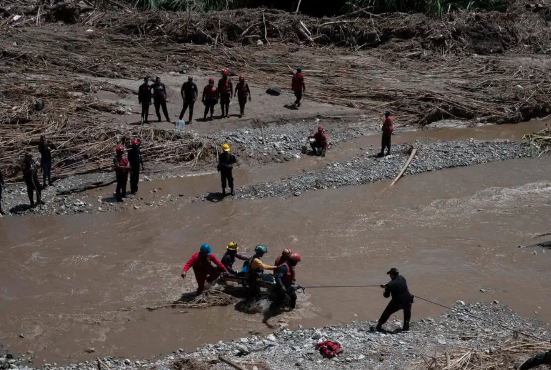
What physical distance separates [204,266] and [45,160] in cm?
701

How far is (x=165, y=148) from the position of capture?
20.8 m

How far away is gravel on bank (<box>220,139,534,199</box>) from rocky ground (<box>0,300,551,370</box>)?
6771 mm

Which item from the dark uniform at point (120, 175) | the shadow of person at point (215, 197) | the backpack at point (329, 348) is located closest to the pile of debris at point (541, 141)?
the shadow of person at point (215, 197)

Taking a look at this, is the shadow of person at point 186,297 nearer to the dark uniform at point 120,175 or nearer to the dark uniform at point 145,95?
the dark uniform at point 120,175

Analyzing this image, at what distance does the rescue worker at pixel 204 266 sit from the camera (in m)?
13.6

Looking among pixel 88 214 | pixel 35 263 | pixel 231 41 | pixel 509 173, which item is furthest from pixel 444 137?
pixel 35 263

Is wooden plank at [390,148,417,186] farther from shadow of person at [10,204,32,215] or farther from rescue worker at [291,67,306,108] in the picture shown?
shadow of person at [10,204,32,215]

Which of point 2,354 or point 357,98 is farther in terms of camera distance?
point 357,98

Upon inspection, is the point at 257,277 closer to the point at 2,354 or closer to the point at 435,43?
the point at 2,354

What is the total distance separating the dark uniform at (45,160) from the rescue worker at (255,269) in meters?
7.33

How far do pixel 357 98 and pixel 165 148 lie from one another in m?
7.36

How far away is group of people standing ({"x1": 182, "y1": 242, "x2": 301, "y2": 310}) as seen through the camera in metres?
13.2

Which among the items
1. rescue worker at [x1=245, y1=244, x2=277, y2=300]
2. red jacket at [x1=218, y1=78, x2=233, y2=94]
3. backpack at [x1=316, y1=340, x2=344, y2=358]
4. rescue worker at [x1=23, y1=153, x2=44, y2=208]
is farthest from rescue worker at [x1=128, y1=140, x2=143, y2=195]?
backpack at [x1=316, y1=340, x2=344, y2=358]

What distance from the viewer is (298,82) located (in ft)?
77.0
